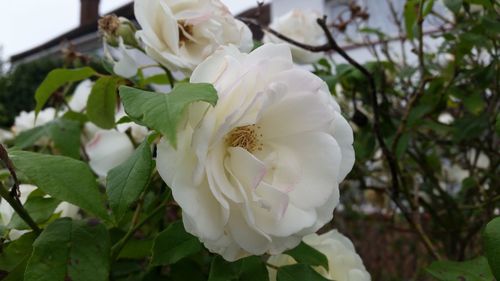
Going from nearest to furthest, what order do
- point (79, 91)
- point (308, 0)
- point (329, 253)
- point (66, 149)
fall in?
point (329, 253) → point (66, 149) → point (79, 91) → point (308, 0)

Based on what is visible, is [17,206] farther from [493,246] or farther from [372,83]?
[372,83]

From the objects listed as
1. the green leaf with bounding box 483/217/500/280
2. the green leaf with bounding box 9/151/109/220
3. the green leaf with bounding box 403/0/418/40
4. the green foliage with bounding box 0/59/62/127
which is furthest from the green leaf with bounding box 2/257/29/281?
the green foliage with bounding box 0/59/62/127

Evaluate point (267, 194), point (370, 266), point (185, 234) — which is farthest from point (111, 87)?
point (370, 266)

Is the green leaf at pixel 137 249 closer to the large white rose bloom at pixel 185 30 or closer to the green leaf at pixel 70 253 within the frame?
the green leaf at pixel 70 253

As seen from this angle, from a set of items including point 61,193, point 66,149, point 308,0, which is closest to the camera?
point 61,193

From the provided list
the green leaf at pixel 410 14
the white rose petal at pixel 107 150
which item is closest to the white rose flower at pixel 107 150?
the white rose petal at pixel 107 150

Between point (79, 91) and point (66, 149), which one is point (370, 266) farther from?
point (66, 149)

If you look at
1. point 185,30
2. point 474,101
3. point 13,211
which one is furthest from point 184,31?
point 474,101
